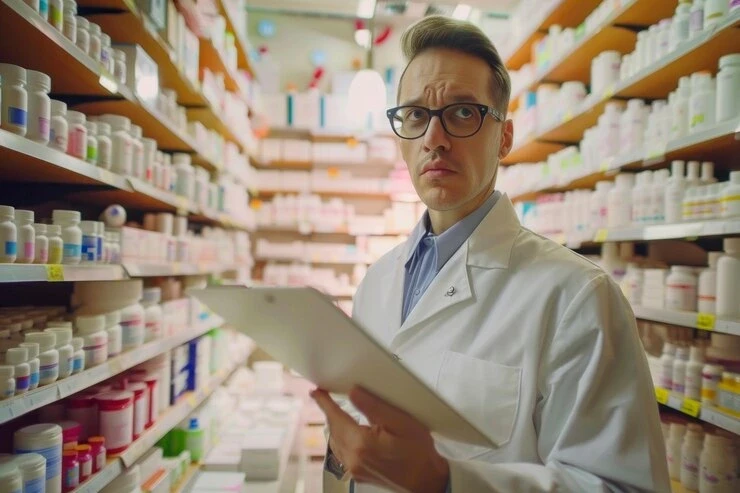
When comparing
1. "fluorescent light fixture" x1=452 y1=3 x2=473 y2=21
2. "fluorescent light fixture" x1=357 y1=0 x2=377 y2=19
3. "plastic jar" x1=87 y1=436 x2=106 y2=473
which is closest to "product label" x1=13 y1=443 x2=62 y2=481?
"plastic jar" x1=87 y1=436 x2=106 y2=473

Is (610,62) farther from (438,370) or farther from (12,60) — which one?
(12,60)

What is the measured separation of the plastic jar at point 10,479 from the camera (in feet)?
3.95

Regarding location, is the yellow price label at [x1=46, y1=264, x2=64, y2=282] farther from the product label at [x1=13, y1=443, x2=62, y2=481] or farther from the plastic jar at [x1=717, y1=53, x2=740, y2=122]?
the plastic jar at [x1=717, y1=53, x2=740, y2=122]

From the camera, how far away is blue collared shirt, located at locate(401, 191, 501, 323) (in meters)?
1.32

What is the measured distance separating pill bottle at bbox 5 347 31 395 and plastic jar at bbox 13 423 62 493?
0.20 metres

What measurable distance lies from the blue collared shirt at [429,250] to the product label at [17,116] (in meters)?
1.06

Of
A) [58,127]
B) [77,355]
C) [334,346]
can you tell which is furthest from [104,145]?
[334,346]

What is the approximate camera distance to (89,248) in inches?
64.4

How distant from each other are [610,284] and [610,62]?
1976mm

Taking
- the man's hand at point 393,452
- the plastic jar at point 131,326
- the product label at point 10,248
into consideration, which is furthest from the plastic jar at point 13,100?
the man's hand at point 393,452

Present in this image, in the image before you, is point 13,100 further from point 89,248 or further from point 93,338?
point 93,338

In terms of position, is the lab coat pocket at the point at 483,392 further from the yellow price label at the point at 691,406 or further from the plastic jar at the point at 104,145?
the plastic jar at the point at 104,145

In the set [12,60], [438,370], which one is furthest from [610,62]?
[12,60]

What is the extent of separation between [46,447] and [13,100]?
94cm
